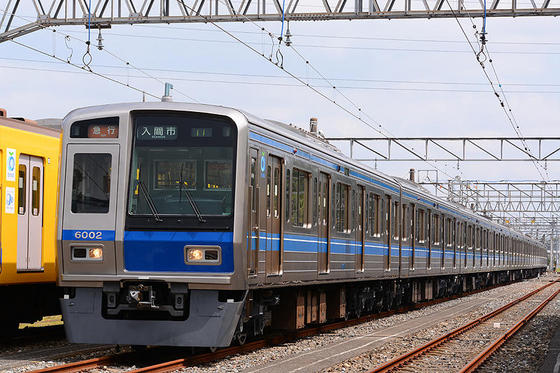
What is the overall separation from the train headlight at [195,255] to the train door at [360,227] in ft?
23.3

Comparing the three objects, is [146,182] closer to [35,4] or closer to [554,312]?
[35,4]

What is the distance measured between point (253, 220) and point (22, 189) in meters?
3.68

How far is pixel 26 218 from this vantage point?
1388 centimetres

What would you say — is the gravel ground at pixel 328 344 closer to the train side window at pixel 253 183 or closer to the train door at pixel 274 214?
the train door at pixel 274 214

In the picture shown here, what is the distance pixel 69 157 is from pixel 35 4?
29.6 ft

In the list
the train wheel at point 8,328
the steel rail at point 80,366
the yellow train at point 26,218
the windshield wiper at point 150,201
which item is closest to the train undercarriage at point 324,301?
the windshield wiper at point 150,201

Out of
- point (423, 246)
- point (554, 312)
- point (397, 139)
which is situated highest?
point (397, 139)

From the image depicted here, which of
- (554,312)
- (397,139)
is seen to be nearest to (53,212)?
(554,312)

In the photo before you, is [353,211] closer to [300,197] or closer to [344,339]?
[344,339]

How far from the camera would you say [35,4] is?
20.0m

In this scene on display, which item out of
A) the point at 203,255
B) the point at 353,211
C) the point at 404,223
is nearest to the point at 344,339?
the point at 353,211

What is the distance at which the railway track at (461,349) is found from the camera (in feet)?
42.2

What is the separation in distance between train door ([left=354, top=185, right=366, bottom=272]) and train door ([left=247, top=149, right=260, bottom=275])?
6177 mm

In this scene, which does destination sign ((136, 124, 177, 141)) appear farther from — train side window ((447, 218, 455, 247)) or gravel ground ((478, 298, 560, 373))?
train side window ((447, 218, 455, 247))
